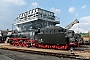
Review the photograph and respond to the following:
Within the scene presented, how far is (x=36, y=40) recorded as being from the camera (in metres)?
23.1

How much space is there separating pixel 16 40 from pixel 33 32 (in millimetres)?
5351

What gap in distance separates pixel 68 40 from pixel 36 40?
21.0 ft

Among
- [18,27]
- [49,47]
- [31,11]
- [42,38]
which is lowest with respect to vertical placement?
[49,47]

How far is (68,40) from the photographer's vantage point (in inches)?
728

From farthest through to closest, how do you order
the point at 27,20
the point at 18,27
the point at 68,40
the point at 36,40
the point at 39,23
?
the point at 18,27 < the point at 27,20 < the point at 39,23 < the point at 36,40 < the point at 68,40

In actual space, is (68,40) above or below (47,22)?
below

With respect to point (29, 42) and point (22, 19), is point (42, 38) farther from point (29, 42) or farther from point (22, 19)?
point (22, 19)

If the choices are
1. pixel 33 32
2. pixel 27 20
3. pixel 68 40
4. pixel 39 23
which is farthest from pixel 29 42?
pixel 27 20

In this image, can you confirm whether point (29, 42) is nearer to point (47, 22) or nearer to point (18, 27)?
point (47, 22)

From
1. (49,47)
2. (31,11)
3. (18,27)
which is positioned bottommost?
(49,47)

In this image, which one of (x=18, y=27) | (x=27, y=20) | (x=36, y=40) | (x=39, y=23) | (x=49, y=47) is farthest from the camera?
(x=18, y=27)

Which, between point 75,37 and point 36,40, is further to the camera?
point 36,40

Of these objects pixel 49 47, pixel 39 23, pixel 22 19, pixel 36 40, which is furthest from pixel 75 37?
pixel 22 19

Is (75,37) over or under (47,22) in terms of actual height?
under
